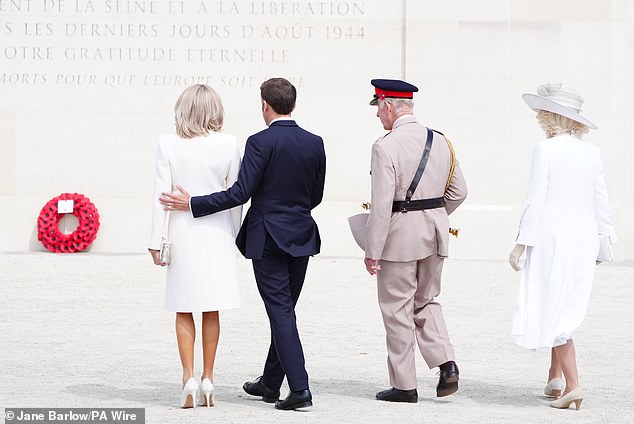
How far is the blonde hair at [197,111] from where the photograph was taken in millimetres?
5914

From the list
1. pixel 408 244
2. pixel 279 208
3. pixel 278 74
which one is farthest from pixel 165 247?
pixel 278 74

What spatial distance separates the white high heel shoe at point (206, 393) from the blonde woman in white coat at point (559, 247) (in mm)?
1467

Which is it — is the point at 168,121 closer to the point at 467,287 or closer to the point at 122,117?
the point at 122,117

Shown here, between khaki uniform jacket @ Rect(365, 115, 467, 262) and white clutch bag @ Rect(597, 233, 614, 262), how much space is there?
2.49ft

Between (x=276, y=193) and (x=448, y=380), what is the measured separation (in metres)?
1.23

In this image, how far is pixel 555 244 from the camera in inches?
238

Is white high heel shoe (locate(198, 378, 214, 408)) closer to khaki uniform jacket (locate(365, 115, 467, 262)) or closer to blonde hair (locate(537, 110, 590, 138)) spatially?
khaki uniform jacket (locate(365, 115, 467, 262))

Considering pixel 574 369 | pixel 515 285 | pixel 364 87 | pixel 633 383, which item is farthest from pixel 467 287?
pixel 574 369

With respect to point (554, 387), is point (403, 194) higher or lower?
higher

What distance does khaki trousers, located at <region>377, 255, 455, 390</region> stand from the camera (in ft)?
20.1

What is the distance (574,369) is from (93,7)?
8.68 m

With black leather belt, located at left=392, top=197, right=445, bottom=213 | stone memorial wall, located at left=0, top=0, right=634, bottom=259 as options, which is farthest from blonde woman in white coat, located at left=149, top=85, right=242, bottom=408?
stone memorial wall, located at left=0, top=0, right=634, bottom=259

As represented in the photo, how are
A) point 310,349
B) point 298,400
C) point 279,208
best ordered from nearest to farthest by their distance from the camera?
point 298,400 < point 279,208 < point 310,349

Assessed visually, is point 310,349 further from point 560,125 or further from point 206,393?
point 560,125
